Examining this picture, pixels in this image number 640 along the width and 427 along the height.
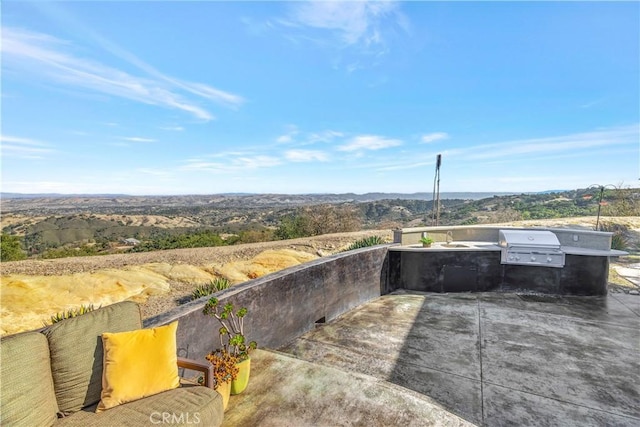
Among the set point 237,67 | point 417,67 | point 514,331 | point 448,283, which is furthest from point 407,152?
point 514,331

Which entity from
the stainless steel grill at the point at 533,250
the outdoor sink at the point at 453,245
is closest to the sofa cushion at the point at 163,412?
the outdoor sink at the point at 453,245

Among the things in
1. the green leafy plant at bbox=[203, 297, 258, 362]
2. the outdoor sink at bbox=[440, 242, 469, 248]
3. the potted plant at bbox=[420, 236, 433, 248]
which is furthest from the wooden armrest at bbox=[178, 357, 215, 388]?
the outdoor sink at bbox=[440, 242, 469, 248]

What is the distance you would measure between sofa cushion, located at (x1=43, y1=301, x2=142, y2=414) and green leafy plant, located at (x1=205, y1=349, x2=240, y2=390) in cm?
65

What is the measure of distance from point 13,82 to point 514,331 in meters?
8.96

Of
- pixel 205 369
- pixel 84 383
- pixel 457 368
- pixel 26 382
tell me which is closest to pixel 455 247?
pixel 457 368

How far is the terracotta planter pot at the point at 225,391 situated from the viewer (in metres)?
1.91

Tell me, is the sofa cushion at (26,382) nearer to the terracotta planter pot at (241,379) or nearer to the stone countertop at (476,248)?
the terracotta planter pot at (241,379)

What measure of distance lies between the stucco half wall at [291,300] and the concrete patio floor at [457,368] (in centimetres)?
23

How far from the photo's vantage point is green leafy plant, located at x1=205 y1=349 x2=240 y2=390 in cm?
192

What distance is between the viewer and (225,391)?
77.7 inches

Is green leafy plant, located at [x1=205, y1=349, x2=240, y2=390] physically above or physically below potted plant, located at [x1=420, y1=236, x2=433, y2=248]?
below

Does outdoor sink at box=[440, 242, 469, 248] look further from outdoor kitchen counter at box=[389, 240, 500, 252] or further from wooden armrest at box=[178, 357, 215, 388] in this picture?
wooden armrest at box=[178, 357, 215, 388]

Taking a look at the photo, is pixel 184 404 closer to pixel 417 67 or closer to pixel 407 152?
pixel 417 67

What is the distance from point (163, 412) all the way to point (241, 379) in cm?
67
